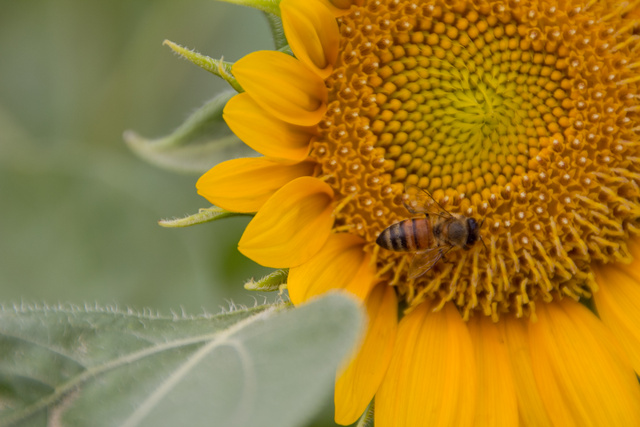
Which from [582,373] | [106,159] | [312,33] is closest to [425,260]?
[582,373]

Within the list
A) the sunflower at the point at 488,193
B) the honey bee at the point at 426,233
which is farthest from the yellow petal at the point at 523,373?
the honey bee at the point at 426,233

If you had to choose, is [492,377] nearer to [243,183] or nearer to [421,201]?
[421,201]

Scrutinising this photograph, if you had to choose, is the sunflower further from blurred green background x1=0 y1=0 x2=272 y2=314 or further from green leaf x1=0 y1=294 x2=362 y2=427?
blurred green background x1=0 y1=0 x2=272 y2=314

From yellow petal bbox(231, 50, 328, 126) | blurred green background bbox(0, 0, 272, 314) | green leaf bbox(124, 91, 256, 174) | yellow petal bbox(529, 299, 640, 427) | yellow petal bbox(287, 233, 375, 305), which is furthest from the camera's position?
blurred green background bbox(0, 0, 272, 314)

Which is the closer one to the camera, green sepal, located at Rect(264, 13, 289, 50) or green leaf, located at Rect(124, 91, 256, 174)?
green sepal, located at Rect(264, 13, 289, 50)

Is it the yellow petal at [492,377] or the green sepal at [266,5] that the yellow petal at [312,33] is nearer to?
the green sepal at [266,5]

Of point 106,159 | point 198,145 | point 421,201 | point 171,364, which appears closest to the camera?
point 171,364

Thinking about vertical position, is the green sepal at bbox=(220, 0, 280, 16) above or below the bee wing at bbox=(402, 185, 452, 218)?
above

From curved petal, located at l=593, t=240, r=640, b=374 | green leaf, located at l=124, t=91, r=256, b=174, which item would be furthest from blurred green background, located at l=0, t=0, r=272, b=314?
curved petal, located at l=593, t=240, r=640, b=374
